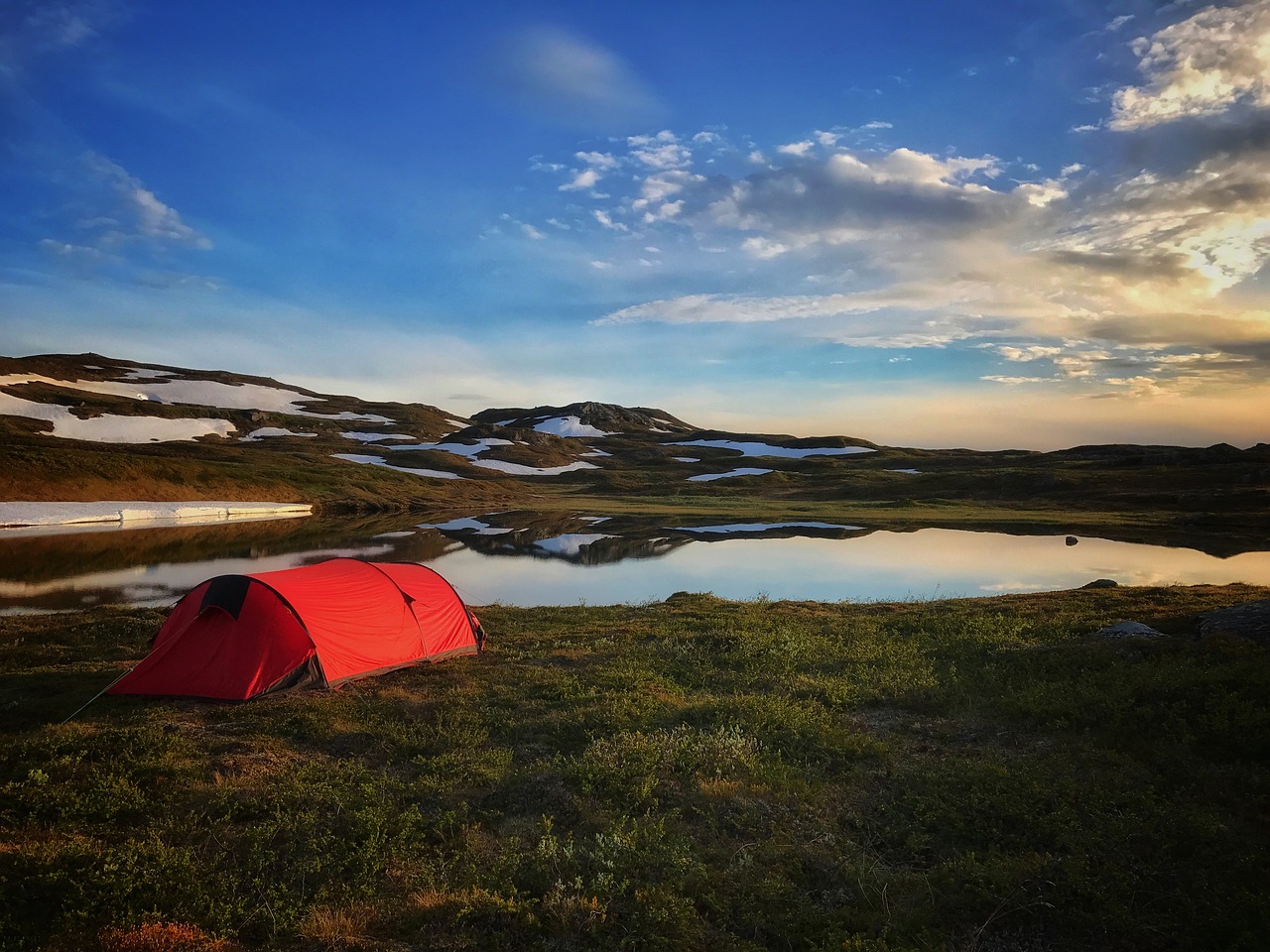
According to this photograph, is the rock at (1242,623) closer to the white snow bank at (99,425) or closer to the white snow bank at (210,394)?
the white snow bank at (99,425)

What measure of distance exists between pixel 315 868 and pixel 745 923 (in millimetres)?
4734

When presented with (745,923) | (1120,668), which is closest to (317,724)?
(745,923)

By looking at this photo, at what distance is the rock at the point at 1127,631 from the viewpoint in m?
15.8

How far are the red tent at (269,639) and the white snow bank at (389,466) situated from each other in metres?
89.0

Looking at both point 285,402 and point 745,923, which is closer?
point 745,923

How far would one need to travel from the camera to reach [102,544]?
40906mm

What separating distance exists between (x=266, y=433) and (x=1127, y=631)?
468 ft

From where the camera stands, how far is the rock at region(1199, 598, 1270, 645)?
1386 cm


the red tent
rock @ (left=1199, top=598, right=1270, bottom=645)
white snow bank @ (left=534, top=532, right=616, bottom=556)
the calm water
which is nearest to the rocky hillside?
the calm water

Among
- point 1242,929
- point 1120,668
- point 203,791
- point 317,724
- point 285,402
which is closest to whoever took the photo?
point 1242,929

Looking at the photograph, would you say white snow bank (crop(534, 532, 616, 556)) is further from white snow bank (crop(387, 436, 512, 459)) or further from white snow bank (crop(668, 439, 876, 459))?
white snow bank (crop(668, 439, 876, 459))

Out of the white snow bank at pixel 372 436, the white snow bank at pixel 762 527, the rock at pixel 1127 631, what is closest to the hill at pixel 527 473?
the white snow bank at pixel 372 436

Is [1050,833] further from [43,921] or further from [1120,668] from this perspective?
[43,921]

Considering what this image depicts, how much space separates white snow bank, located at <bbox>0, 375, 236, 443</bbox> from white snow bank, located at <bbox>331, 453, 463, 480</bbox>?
2459 centimetres
